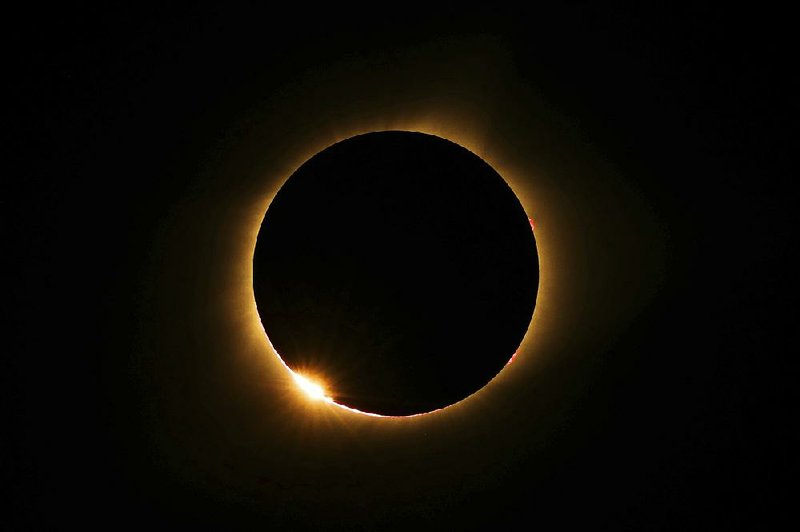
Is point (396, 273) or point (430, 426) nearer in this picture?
point (396, 273)

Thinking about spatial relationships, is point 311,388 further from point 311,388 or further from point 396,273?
point 396,273

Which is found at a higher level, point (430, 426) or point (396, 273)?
point (396, 273)

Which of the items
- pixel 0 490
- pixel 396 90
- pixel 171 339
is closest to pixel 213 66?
pixel 396 90

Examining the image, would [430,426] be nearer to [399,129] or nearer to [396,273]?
[396,273]

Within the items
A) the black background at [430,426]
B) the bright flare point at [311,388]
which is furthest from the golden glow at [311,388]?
the black background at [430,426]

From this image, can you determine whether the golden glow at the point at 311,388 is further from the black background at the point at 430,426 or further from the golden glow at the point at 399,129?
the black background at the point at 430,426

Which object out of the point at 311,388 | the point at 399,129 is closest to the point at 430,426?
the point at 311,388

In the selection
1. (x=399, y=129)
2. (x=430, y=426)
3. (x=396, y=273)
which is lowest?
(x=430, y=426)

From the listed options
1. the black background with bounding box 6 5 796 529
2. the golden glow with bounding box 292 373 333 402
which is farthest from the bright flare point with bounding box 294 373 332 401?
the black background with bounding box 6 5 796 529
